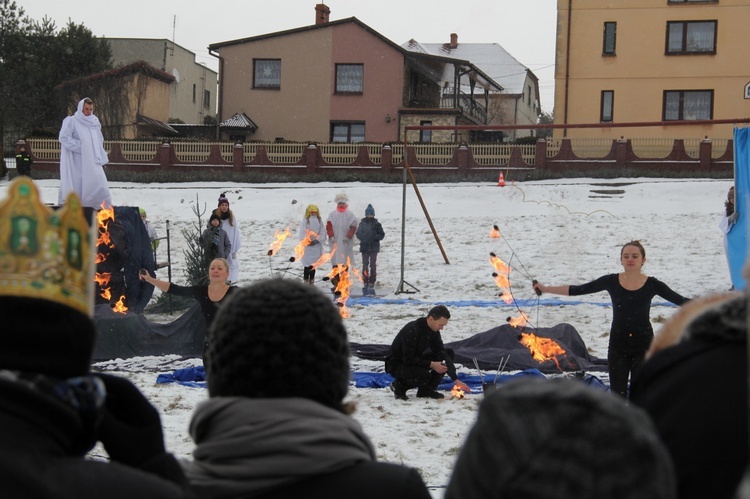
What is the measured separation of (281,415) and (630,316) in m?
5.97

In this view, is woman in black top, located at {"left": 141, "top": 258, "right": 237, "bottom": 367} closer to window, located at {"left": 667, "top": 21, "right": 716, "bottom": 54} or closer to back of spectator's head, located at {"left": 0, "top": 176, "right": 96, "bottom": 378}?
back of spectator's head, located at {"left": 0, "top": 176, "right": 96, "bottom": 378}

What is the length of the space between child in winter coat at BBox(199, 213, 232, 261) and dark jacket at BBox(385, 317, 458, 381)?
16.6 feet

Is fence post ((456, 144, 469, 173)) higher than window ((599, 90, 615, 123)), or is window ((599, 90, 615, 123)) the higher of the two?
window ((599, 90, 615, 123))

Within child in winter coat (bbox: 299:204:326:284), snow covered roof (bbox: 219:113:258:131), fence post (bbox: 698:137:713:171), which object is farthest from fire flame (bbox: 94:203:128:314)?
snow covered roof (bbox: 219:113:258:131)

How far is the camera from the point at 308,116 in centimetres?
3791

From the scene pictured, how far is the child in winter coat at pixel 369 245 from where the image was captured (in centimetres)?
1588

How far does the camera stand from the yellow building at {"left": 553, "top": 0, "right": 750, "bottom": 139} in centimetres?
3478

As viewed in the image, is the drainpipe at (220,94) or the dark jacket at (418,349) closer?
the dark jacket at (418,349)

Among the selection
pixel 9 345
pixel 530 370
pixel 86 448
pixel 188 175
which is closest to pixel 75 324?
pixel 9 345

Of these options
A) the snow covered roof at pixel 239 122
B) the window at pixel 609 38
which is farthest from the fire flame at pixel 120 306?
the window at pixel 609 38

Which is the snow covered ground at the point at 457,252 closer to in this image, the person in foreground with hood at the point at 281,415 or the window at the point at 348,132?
the person in foreground with hood at the point at 281,415

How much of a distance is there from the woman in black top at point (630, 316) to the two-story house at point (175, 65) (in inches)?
1681

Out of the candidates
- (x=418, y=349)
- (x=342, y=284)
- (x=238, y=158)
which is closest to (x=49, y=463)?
(x=418, y=349)

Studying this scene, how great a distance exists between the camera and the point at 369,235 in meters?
15.9
